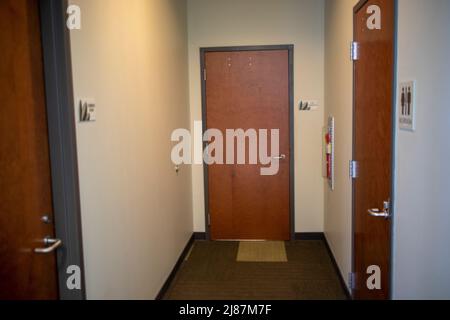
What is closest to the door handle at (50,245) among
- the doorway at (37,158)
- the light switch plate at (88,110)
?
→ the doorway at (37,158)

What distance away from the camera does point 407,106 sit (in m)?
1.87

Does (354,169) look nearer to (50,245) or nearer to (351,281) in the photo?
(351,281)

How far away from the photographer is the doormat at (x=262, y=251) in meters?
4.27

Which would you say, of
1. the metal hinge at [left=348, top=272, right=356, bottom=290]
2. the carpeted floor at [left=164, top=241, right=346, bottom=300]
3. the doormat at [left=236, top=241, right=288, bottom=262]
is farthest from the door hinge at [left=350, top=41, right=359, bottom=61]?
the doormat at [left=236, top=241, right=288, bottom=262]

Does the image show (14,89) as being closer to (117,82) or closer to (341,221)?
(117,82)

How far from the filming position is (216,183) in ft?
15.6

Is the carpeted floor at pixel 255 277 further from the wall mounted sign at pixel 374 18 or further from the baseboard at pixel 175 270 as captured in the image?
the wall mounted sign at pixel 374 18

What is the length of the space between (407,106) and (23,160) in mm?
1601

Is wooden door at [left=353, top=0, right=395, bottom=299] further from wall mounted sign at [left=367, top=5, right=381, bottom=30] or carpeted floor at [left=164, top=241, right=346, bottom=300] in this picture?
carpeted floor at [left=164, top=241, right=346, bottom=300]

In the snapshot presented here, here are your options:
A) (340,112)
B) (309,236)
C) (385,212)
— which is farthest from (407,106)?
(309,236)

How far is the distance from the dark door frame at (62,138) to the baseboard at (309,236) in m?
3.15

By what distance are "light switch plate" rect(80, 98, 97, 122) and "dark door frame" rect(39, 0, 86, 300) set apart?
0.09 metres

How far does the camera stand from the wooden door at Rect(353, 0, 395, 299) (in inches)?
85.4
